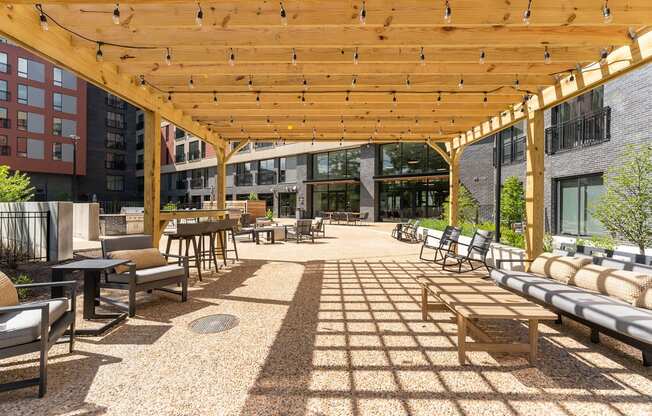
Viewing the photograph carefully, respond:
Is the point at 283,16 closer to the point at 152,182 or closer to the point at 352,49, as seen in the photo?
the point at 352,49

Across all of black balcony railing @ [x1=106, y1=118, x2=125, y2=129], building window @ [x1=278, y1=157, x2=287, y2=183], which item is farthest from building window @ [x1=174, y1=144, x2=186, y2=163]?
building window @ [x1=278, y1=157, x2=287, y2=183]

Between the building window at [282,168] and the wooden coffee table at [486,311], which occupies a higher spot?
the building window at [282,168]

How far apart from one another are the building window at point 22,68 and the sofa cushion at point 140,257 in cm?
3363

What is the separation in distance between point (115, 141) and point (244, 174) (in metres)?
16.6

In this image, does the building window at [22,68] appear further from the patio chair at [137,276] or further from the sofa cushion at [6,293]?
the sofa cushion at [6,293]

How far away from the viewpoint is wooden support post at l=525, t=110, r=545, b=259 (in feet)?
18.6

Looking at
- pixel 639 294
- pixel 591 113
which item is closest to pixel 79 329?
pixel 639 294

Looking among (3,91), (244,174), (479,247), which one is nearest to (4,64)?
(3,91)

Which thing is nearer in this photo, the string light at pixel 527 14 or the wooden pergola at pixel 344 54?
the string light at pixel 527 14

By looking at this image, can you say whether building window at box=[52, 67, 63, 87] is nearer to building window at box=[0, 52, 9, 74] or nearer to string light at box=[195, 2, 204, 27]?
building window at box=[0, 52, 9, 74]

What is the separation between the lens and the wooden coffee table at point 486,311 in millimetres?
2801

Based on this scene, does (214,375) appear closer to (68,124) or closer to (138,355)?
(138,355)

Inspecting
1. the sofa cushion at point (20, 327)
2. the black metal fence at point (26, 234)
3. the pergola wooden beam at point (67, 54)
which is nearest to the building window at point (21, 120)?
the black metal fence at point (26, 234)

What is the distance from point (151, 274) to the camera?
429cm
